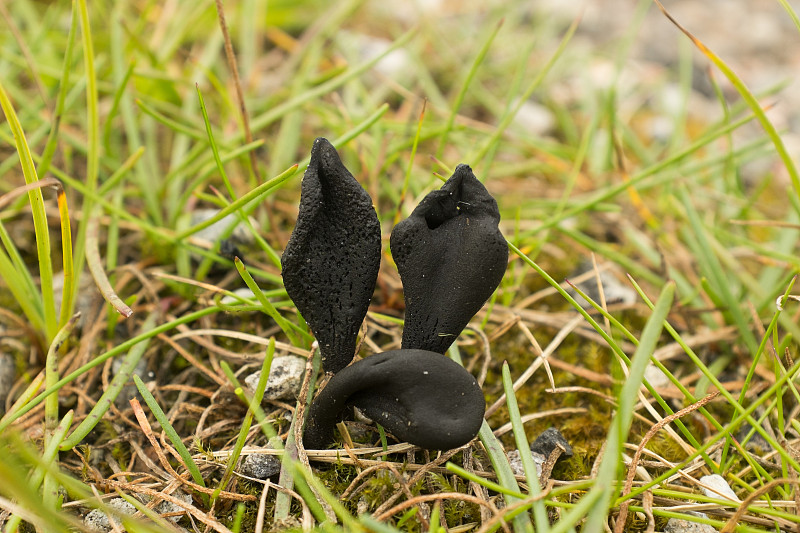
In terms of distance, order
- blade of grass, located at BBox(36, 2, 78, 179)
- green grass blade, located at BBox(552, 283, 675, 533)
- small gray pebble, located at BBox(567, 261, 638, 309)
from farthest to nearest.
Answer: small gray pebble, located at BBox(567, 261, 638, 309) < blade of grass, located at BBox(36, 2, 78, 179) < green grass blade, located at BBox(552, 283, 675, 533)

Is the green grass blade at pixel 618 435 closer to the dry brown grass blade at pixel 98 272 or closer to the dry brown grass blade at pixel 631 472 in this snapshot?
the dry brown grass blade at pixel 631 472

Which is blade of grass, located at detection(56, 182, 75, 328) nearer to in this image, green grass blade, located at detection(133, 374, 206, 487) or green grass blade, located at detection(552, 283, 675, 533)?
green grass blade, located at detection(133, 374, 206, 487)

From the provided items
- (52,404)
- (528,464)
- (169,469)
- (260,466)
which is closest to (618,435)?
(528,464)

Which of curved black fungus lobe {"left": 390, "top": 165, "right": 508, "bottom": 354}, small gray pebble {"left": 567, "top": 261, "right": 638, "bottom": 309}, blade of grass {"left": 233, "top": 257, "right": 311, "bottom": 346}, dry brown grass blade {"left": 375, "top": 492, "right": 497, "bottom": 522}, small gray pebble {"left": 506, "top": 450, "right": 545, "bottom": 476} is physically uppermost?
curved black fungus lobe {"left": 390, "top": 165, "right": 508, "bottom": 354}

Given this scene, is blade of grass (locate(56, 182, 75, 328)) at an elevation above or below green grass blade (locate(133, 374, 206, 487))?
above

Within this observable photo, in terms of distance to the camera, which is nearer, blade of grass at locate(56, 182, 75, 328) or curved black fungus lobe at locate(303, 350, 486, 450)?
curved black fungus lobe at locate(303, 350, 486, 450)

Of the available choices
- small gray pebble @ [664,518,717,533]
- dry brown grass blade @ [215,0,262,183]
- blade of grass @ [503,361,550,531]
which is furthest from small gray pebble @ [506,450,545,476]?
dry brown grass blade @ [215,0,262,183]

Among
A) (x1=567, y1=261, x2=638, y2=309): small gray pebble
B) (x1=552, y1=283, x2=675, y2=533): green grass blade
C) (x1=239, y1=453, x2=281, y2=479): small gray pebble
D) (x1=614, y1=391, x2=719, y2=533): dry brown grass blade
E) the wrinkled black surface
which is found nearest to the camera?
(x1=552, y1=283, x2=675, y2=533): green grass blade

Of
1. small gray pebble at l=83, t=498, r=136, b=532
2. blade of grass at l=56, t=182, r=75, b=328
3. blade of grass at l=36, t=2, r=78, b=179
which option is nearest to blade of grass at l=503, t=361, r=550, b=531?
small gray pebble at l=83, t=498, r=136, b=532

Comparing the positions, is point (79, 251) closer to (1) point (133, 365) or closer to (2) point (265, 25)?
(1) point (133, 365)
